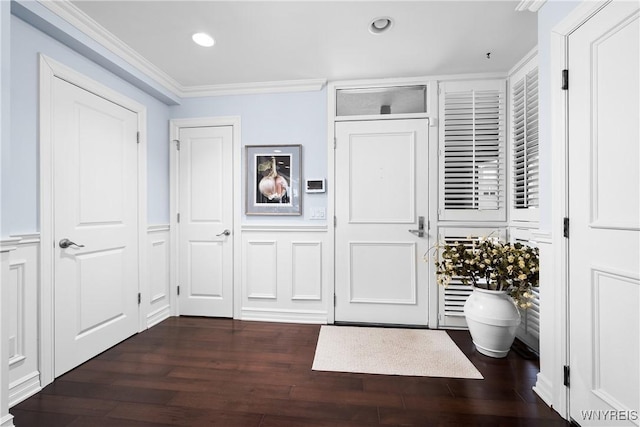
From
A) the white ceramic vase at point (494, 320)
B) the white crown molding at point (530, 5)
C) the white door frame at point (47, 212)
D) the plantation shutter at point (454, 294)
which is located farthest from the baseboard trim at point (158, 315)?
the white crown molding at point (530, 5)

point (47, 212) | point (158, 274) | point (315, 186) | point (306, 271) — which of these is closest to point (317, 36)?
→ point (315, 186)

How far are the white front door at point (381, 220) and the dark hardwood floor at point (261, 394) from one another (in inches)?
27.3

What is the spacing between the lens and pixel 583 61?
1.48 metres

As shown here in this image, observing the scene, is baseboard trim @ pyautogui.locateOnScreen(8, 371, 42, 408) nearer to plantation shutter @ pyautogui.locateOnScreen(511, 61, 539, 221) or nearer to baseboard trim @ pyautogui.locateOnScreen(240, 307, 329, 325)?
baseboard trim @ pyautogui.locateOnScreen(240, 307, 329, 325)

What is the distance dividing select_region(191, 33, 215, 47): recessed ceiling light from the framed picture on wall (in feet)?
3.31

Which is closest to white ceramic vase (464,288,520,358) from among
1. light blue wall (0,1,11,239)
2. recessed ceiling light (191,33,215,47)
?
recessed ceiling light (191,33,215,47)

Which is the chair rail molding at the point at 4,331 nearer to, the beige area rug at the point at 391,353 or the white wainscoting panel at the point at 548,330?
the beige area rug at the point at 391,353

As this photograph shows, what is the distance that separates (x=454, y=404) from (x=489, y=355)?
0.76m

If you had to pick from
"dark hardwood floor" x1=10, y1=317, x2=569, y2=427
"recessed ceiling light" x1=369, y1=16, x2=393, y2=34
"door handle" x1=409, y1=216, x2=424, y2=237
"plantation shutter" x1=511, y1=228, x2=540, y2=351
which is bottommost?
"dark hardwood floor" x1=10, y1=317, x2=569, y2=427

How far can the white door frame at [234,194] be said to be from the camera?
3.08 meters

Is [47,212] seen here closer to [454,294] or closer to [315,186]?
[315,186]

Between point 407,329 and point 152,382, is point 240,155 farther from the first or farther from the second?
point 407,329

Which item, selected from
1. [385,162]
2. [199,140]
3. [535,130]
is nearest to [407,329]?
[385,162]

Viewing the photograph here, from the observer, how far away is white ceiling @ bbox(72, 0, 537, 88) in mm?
1903
